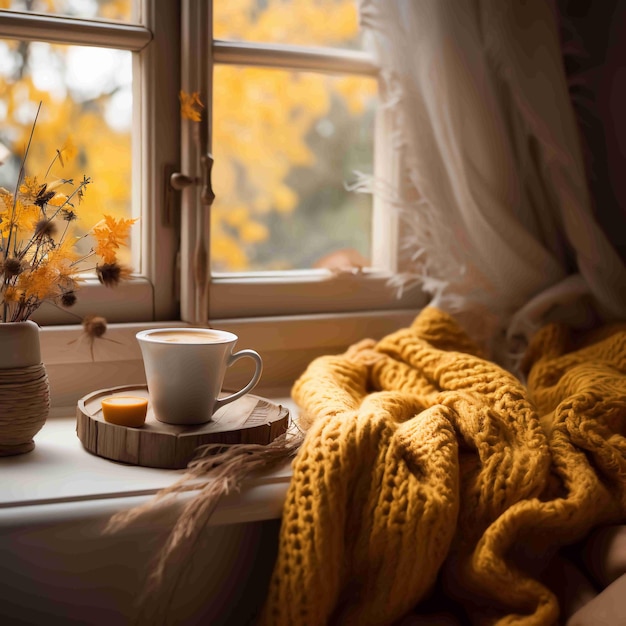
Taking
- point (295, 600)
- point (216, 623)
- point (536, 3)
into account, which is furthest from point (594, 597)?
point (536, 3)

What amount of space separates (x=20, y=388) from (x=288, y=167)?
24.4 inches

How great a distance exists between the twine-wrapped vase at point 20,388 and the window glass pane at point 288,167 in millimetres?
436

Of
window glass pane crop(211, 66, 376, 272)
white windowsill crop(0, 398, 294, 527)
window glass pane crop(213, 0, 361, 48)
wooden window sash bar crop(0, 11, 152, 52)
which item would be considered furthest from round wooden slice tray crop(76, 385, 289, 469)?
window glass pane crop(213, 0, 361, 48)

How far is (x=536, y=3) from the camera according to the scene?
3.74 feet

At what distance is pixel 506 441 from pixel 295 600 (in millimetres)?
311

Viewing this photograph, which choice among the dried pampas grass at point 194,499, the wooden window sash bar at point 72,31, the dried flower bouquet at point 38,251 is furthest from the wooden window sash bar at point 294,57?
the dried pampas grass at point 194,499

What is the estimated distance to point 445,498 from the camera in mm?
816

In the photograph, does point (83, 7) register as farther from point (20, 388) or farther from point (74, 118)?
point (20, 388)

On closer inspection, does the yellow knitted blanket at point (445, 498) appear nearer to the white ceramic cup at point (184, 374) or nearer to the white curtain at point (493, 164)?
the white ceramic cup at point (184, 374)

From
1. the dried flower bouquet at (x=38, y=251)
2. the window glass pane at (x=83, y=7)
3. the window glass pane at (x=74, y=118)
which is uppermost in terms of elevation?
the window glass pane at (x=83, y=7)

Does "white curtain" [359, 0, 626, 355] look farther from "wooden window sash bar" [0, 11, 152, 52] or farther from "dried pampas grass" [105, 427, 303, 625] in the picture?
"dried pampas grass" [105, 427, 303, 625]

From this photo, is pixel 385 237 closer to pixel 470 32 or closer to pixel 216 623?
pixel 470 32

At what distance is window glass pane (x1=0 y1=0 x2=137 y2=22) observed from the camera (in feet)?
3.50

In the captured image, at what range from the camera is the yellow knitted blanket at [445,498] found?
2.62 feet
